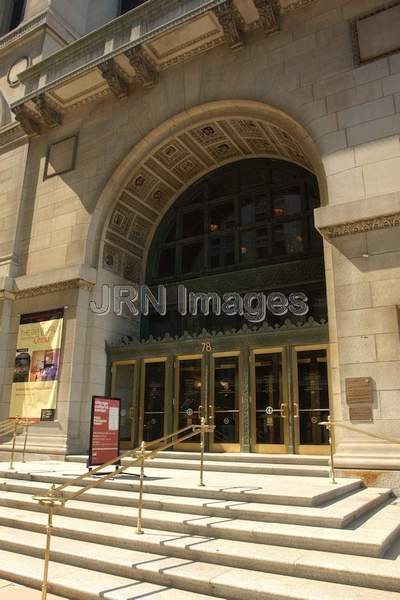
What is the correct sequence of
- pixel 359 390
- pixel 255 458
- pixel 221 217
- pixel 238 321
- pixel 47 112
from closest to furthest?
1. pixel 359 390
2. pixel 255 458
3. pixel 238 321
4. pixel 221 217
5. pixel 47 112

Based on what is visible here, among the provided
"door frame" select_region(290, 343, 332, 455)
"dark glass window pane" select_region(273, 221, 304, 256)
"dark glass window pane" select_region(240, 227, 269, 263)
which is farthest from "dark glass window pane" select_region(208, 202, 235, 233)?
"door frame" select_region(290, 343, 332, 455)

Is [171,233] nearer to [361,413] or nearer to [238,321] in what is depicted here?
[238,321]

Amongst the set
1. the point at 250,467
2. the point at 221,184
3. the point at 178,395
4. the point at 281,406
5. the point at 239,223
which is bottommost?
the point at 250,467

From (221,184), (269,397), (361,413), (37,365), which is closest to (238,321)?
(269,397)

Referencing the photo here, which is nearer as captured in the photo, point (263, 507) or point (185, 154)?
point (263, 507)

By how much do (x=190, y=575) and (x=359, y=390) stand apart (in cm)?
610

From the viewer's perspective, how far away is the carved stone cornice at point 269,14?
13836 millimetres

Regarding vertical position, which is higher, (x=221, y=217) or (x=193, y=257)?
(x=221, y=217)

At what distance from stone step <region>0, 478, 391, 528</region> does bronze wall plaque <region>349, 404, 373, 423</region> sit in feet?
4.78

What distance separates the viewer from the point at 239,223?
1678 cm

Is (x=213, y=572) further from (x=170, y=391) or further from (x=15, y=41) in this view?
(x=15, y=41)

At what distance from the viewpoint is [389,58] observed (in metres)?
11.9

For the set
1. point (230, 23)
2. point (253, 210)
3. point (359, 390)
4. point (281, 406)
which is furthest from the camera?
point (253, 210)

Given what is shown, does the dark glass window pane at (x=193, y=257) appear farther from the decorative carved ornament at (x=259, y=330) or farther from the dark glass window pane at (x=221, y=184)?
the decorative carved ornament at (x=259, y=330)
